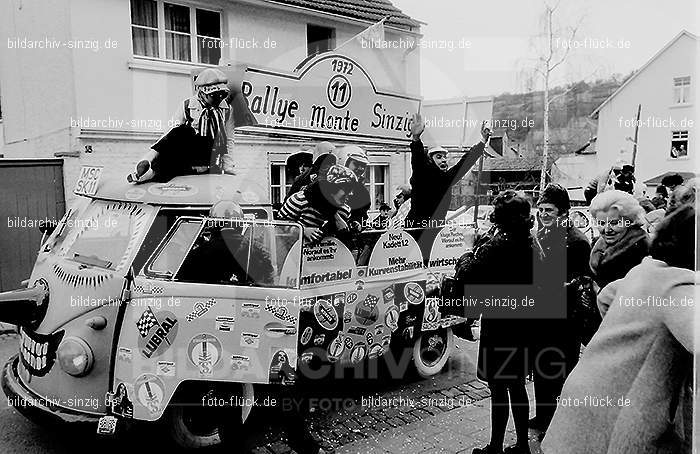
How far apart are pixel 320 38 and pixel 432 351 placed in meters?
8.09

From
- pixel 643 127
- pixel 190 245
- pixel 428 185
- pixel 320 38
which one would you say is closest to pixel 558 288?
pixel 428 185

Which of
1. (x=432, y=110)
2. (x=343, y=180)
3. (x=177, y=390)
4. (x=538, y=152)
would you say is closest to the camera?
(x=177, y=390)

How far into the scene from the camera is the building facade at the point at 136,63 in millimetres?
8961

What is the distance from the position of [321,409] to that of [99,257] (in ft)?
7.58

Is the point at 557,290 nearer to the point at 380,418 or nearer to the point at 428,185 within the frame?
the point at 380,418

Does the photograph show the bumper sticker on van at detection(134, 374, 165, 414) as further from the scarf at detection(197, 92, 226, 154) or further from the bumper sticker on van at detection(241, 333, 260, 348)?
the scarf at detection(197, 92, 226, 154)

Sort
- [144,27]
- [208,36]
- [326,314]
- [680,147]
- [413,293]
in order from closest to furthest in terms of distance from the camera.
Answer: [326,314]
[413,293]
[680,147]
[144,27]
[208,36]

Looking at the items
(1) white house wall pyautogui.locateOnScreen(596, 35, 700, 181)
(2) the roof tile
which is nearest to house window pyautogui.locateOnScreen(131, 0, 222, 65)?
(2) the roof tile

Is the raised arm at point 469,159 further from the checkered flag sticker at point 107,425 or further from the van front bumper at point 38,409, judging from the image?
the van front bumper at point 38,409

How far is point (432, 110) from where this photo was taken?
6863mm

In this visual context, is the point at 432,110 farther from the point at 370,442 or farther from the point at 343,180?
the point at 370,442

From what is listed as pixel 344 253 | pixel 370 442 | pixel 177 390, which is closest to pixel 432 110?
pixel 344 253

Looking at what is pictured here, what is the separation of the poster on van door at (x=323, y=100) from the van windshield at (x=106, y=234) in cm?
127

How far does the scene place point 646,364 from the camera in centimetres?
219
